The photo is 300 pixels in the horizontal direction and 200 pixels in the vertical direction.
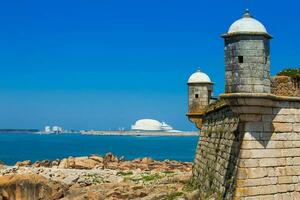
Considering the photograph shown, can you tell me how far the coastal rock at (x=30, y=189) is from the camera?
25433 mm

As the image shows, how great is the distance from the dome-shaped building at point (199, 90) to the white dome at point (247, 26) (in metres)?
10.5

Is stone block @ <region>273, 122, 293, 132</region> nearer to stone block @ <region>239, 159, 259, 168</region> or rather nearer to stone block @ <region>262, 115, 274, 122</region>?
stone block @ <region>262, 115, 274, 122</region>

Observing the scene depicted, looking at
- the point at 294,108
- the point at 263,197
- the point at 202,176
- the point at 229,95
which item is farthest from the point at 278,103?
the point at 202,176

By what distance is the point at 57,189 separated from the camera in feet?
84.7

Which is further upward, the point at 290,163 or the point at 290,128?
the point at 290,128

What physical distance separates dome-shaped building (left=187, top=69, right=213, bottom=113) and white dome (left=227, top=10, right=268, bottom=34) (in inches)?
412

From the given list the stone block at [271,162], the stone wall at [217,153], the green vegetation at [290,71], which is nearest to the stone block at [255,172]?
the stone block at [271,162]

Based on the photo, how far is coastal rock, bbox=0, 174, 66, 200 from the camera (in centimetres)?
2543

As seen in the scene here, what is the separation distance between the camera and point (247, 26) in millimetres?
12398

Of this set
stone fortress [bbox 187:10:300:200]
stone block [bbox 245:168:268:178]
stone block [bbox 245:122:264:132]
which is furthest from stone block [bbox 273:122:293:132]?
stone block [bbox 245:168:268:178]

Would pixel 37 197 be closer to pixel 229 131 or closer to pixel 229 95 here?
pixel 229 131

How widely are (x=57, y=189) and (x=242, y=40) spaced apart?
16.2 metres

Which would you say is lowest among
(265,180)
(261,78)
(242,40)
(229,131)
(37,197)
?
(37,197)

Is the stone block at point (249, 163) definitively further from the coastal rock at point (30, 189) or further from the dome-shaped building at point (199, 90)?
the coastal rock at point (30, 189)
